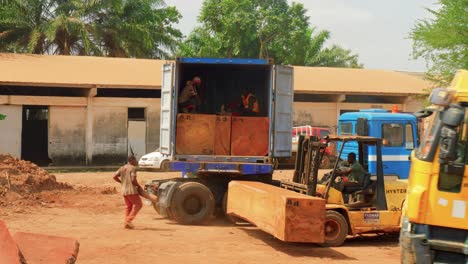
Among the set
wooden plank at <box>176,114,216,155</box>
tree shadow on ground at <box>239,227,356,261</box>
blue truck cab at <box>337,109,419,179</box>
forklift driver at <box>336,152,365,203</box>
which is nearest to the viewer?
tree shadow on ground at <box>239,227,356,261</box>

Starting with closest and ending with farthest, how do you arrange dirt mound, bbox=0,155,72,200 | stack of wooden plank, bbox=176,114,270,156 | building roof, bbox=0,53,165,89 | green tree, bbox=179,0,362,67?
stack of wooden plank, bbox=176,114,270,156 → dirt mound, bbox=0,155,72,200 → building roof, bbox=0,53,165,89 → green tree, bbox=179,0,362,67

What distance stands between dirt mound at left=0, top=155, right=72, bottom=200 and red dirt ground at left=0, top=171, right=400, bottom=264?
→ 0.59 meters

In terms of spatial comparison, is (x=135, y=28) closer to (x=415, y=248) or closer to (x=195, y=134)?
(x=195, y=134)

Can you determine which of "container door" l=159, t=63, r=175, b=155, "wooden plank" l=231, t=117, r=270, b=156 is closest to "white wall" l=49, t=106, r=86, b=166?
"container door" l=159, t=63, r=175, b=155

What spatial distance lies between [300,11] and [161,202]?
33.3 metres

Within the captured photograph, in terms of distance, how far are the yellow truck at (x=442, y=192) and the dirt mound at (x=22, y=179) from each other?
36.7 ft

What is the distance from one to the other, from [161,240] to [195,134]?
338 cm

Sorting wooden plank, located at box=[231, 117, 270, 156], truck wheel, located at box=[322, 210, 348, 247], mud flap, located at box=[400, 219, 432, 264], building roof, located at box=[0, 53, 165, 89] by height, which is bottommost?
truck wheel, located at box=[322, 210, 348, 247]

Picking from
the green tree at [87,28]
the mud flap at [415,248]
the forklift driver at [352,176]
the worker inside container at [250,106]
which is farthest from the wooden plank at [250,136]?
the green tree at [87,28]

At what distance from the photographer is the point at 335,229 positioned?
10.7 meters

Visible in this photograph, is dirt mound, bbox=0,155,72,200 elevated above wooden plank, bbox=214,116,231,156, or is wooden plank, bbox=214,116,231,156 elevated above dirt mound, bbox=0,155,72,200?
wooden plank, bbox=214,116,231,156

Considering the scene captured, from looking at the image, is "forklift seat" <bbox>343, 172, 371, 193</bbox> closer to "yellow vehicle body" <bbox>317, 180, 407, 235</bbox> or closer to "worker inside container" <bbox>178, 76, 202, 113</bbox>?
"yellow vehicle body" <bbox>317, 180, 407, 235</bbox>

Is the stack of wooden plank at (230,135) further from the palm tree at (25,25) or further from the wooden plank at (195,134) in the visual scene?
the palm tree at (25,25)

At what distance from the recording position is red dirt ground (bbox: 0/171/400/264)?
9.68 metres
